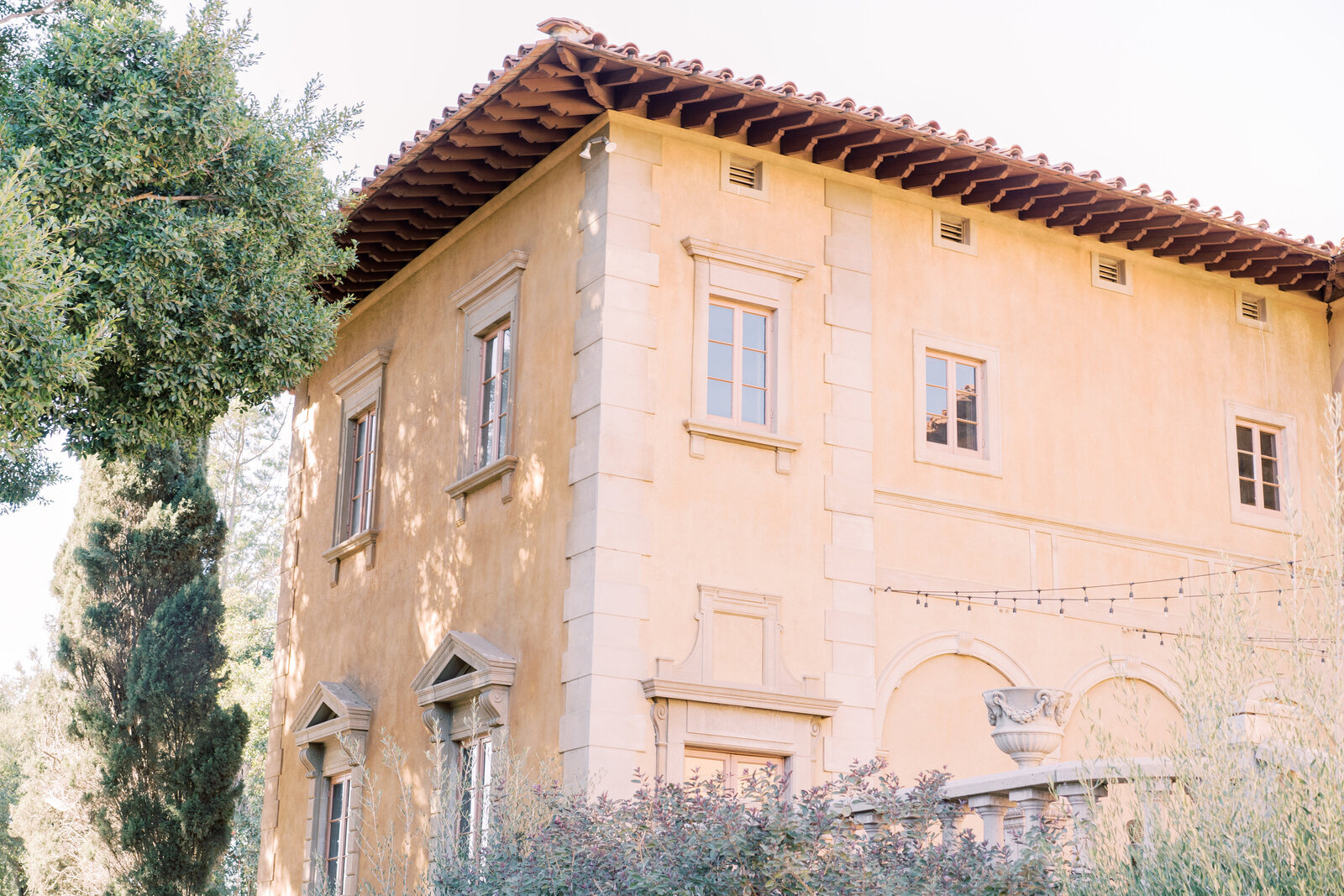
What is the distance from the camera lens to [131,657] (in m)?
16.0

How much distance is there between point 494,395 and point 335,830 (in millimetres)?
4867

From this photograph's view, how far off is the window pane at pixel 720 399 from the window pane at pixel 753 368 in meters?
0.18

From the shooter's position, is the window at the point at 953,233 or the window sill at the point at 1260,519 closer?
the window at the point at 953,233

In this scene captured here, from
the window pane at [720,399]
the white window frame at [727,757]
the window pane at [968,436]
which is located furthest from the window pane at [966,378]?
the white window frame at [727,757]

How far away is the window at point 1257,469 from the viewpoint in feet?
49.2

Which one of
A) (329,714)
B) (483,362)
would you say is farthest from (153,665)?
(483,362)

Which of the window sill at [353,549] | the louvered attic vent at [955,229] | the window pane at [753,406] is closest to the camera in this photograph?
the window pane at [753,406]

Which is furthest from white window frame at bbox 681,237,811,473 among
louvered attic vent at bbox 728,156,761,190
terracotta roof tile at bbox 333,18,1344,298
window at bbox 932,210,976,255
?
window at bbox 932,210,976,255

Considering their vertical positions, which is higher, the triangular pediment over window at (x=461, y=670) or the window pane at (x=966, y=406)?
the window pane at (x=966, y=406)

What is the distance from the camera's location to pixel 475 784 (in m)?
12.0

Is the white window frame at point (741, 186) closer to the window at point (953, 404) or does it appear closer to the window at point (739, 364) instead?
the window at point (739, 364)

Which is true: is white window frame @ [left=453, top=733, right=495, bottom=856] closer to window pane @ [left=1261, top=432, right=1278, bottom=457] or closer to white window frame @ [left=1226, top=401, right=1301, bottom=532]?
white window frame @ [left=1226, top=401, right=1301, bottom=532]

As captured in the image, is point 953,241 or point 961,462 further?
point 953,241

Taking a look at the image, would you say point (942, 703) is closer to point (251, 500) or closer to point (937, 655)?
point (937, 655)
